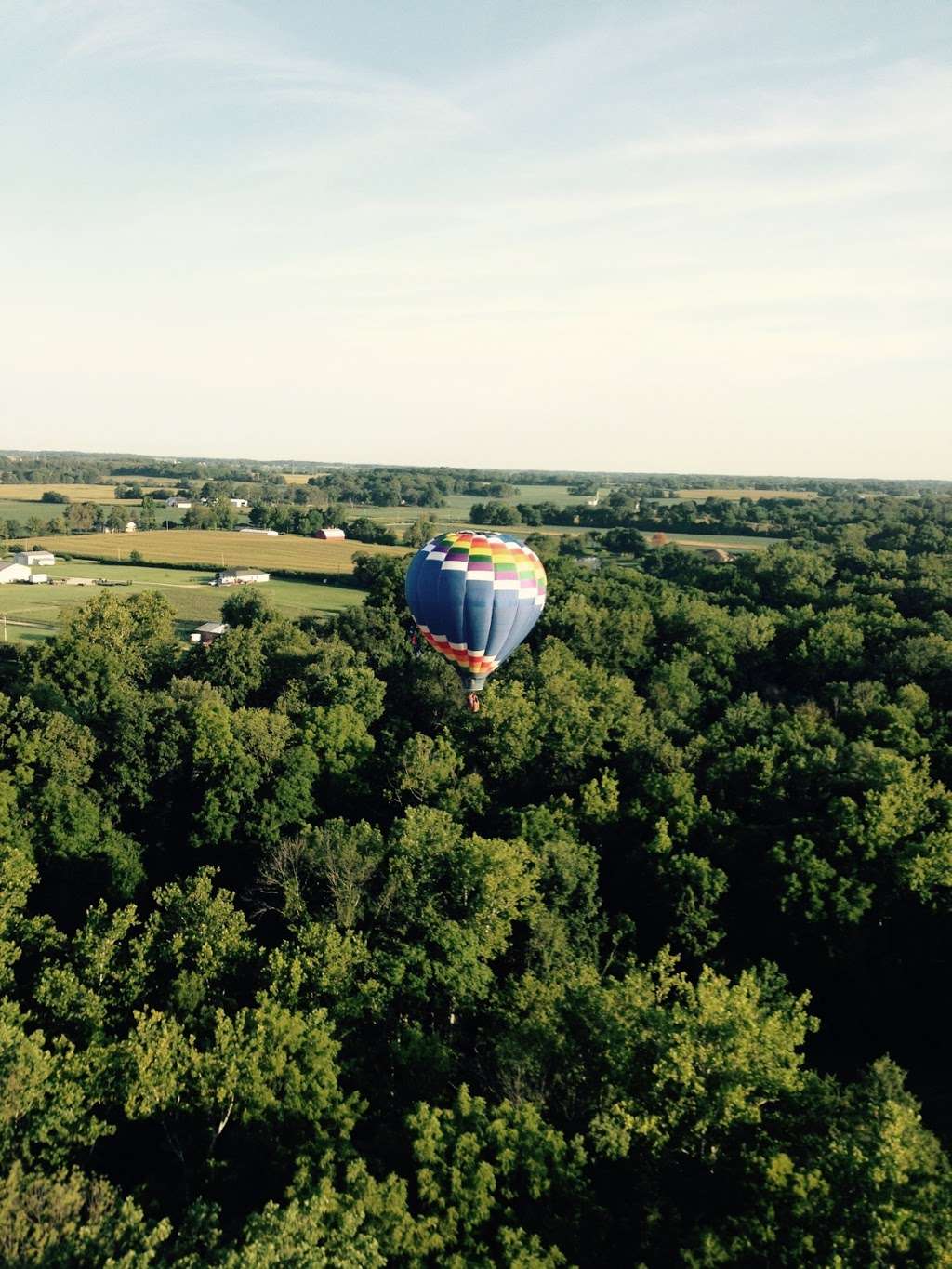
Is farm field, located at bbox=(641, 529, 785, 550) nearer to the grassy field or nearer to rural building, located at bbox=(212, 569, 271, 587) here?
the grassy field

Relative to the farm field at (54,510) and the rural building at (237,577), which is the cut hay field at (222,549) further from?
the farm field at (54,510)

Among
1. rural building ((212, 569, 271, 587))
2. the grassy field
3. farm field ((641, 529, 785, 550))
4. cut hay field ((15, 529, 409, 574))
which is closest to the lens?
the grassy field

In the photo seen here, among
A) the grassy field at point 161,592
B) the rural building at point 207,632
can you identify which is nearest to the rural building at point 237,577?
the grassy field at point 161,592

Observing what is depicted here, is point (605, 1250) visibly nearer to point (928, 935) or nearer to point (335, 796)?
point (928, 935)

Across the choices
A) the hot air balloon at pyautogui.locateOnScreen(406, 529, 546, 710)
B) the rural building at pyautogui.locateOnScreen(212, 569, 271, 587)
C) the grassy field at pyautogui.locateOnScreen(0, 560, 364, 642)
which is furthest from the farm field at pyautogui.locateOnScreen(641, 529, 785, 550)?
the hot air balloon at pyautogui.locateOnScreen(406, 529, 546, 710)

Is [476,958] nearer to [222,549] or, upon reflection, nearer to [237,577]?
[237,577]

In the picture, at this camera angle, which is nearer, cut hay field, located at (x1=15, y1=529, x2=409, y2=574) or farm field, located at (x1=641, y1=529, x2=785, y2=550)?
cut hay field, located at (x1=15, y1=529, x2=409, y2=574)

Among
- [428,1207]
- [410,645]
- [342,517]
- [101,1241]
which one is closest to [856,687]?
[410,645]
